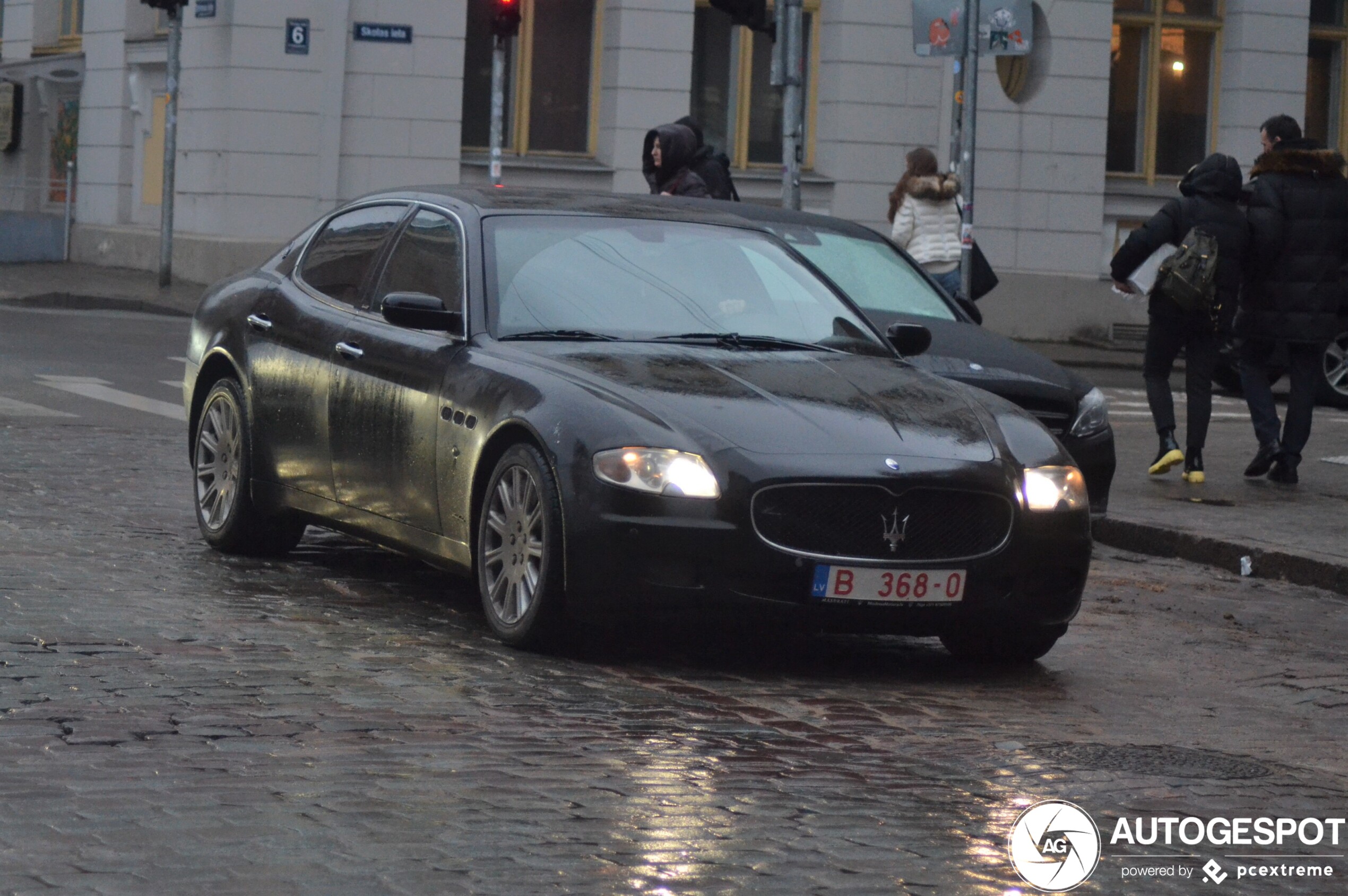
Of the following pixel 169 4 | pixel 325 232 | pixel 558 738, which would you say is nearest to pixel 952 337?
pixel 325 232

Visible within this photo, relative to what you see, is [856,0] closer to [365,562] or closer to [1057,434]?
[1057,434]

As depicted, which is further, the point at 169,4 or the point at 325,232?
the point at 169,4

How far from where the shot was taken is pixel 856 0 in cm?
2731

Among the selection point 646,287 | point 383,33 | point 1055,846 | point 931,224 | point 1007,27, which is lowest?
point 1055,846

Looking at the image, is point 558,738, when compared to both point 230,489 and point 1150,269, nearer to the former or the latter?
point 230,489

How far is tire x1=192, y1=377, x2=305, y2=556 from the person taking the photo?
28.7 feet

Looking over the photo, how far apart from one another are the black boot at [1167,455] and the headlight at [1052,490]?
19.6 ft

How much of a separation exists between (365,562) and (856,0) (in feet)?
64.6

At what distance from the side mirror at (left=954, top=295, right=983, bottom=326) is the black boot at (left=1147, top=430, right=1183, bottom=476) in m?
1.71

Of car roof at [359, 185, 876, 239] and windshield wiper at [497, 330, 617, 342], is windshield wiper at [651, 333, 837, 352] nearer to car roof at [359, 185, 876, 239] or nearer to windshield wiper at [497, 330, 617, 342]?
windshield wiper at [497, 330, 617, 342]

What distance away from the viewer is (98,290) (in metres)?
25.4

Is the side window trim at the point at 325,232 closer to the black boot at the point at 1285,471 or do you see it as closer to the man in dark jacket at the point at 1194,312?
the man in dark jacket at the point at 1194,312

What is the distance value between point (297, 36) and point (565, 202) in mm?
18248

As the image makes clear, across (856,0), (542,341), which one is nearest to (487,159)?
(856,0)
